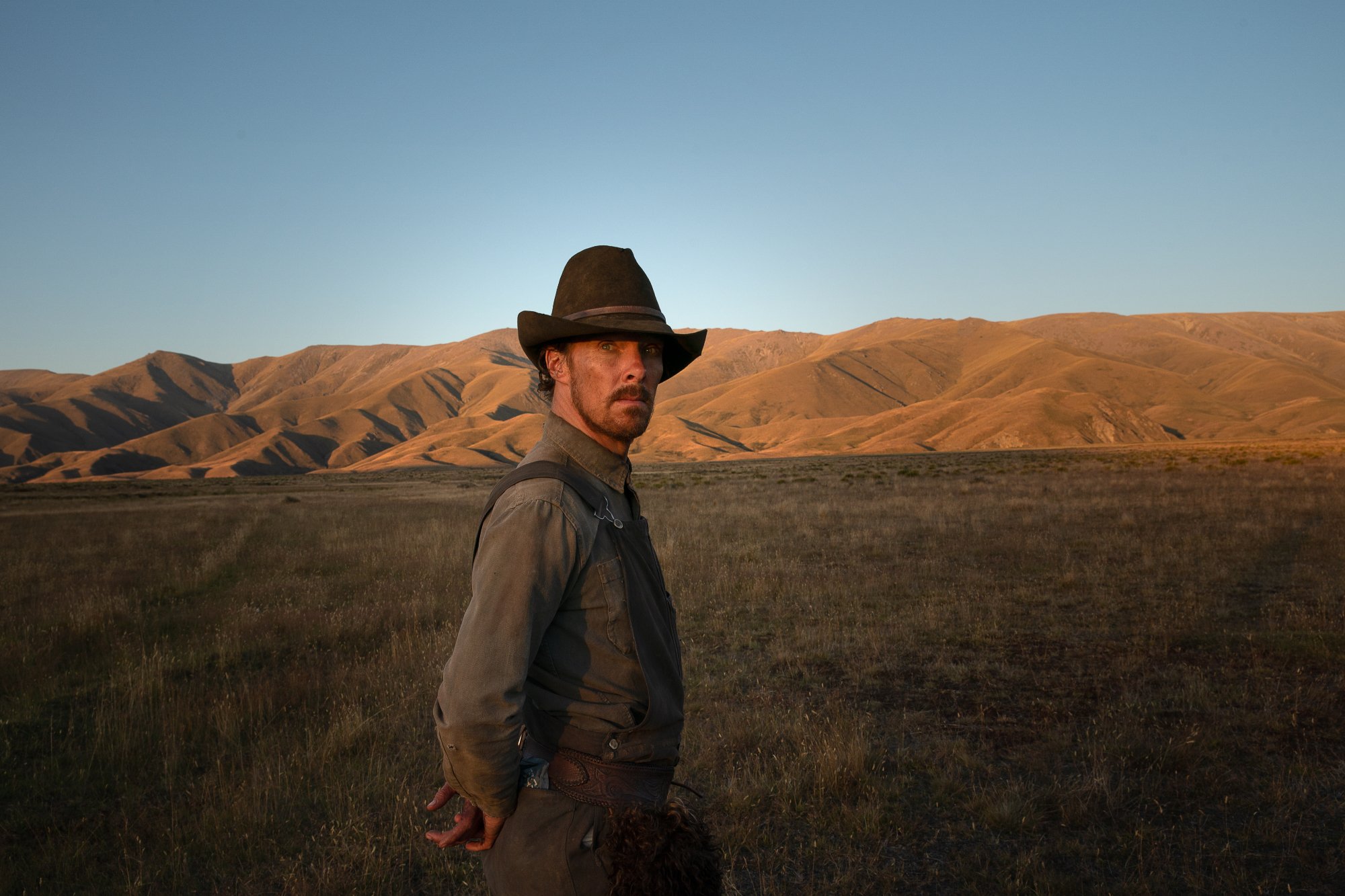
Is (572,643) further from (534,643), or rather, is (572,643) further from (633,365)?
(633,365)

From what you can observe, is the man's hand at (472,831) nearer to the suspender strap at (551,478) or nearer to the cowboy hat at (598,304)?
the suspender strap at (551,478)

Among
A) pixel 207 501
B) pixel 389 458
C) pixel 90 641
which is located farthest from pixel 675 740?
pixel 389 458

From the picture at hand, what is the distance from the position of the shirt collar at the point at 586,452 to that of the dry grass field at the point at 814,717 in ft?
9.14

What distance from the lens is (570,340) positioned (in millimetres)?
2156

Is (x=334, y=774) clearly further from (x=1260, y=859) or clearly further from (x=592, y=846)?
(x=1260, y=859)

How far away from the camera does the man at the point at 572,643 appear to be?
5.37 ft

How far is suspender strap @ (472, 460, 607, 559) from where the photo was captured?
1793mm

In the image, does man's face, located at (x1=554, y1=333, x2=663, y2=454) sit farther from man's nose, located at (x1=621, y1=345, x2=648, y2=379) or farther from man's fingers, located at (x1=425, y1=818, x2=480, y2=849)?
man's fingers, located at (x1=425, y1=818, x2=480, y2=849)

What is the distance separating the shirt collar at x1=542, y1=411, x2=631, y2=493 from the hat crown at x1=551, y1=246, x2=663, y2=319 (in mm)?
330

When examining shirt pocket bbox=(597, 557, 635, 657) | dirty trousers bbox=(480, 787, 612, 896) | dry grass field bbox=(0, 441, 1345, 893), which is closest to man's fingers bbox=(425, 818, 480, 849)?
dirty trousers bbox=(480, 787, 612, 896)

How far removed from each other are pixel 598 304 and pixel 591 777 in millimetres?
1262

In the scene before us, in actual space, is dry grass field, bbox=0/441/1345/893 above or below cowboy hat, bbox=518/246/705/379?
below

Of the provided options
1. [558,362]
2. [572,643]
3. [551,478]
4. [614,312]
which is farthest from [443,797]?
[614,312]

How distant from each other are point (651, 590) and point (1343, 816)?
183 inches
